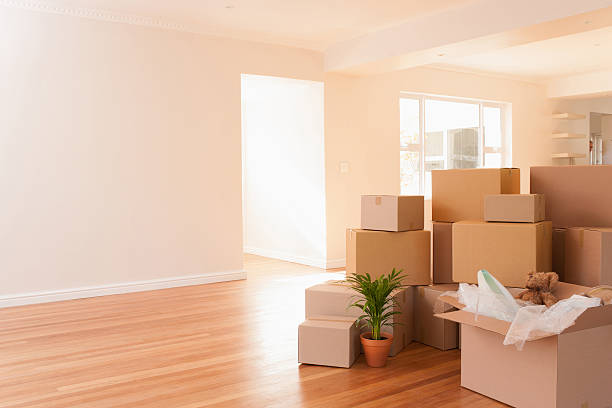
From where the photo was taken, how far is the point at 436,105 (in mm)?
7391

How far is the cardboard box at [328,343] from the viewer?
299 centimetres

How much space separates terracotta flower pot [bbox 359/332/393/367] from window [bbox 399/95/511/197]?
166 inches

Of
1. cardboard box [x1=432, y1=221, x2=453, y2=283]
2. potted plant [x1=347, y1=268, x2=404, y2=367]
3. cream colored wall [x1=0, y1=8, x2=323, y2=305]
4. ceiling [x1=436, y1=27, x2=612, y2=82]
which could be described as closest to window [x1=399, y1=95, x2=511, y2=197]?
ceiling [x1=436, y1=27, x2=612, y2=82]

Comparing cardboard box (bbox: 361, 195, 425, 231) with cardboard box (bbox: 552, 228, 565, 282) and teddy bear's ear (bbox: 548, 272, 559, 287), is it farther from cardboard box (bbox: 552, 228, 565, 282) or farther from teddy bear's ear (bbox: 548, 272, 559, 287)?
teddy bear's ear (bbox: 548, 272, 559, 287)

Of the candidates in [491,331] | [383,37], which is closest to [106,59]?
[383,37]

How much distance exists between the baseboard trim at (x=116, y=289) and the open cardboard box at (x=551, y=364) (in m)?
3.29

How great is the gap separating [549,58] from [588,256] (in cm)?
457

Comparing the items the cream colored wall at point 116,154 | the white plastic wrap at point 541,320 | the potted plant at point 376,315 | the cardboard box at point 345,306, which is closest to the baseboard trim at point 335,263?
the cream colored wall at point 116,154

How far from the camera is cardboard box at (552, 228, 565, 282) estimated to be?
Result: 11.0ft

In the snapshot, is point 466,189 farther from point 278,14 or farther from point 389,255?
point 278,14

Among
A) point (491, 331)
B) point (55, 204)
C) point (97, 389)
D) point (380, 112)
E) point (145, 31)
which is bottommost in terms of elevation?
point (97, 389)

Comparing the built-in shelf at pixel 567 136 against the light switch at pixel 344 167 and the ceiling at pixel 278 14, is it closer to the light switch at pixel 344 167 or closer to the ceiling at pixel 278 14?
the light switch at pixel 344 167

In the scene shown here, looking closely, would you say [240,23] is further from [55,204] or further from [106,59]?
[55,204]

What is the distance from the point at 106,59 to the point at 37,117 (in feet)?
2.50
